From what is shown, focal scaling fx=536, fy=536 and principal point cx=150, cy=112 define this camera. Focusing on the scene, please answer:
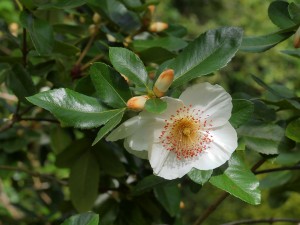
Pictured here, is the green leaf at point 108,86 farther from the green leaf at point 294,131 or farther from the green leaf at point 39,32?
the green leaf at point 294,131

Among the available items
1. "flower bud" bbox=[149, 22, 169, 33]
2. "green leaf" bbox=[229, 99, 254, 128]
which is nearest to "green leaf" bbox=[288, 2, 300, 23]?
"green leaf" bbox=[229, 99, 254, 128]

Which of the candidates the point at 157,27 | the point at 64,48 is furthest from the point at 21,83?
the point at 157,27

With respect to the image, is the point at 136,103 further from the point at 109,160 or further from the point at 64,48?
the point at 109,160

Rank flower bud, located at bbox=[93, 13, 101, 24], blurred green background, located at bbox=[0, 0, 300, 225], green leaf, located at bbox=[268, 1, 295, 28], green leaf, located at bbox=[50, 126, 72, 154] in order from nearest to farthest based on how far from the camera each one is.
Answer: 1. green leaf, located at bbox=[268, 1, 295, 28]
2. flower bud, located at bbox=[93, 13, 101, 24]
3. green leaf, located at bbox=[50, 126, 72, 154]
4. blurred green background, located at bbox=[0, 0, 300, 225]

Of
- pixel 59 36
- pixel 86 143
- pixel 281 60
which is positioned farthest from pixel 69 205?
pixel 281 60

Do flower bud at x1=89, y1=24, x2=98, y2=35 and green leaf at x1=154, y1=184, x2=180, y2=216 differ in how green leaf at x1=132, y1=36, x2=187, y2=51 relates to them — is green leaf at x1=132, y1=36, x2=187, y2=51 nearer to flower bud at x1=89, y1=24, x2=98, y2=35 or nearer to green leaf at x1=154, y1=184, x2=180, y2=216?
flower bud at x1=89, y1=24, x2=98, y2=35

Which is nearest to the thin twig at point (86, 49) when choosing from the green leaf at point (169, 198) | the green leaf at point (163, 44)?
the green leaf at point (163, 44)
